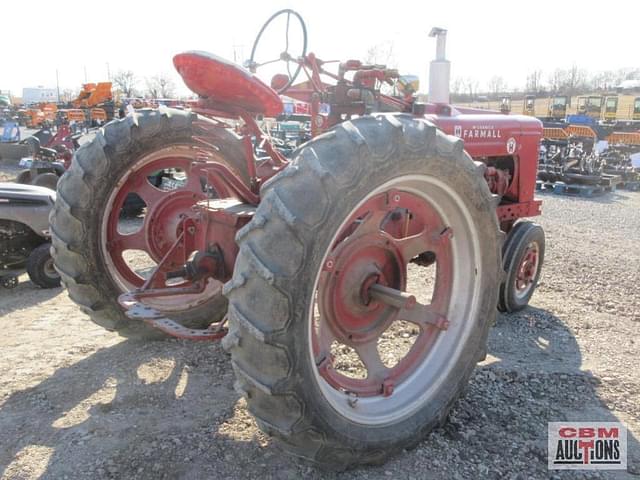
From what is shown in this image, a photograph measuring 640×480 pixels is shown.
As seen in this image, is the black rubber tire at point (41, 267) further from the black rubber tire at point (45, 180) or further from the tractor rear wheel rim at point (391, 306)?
the black rubber tire at point (45, 180)

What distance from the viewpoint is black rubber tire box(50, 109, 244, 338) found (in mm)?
3268

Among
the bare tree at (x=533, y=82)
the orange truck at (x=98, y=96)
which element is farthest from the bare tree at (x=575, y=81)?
the orange truck at (x=98, y=96)

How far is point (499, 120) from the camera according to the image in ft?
15.4

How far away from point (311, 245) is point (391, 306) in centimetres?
96

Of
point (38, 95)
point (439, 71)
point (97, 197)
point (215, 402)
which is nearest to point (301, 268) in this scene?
point (215, 402)

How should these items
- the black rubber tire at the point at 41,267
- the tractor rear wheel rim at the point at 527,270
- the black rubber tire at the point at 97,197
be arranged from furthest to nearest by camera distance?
the black rubber tire at the point at 41,267
the tractor rear wheel rim at the point at 527,270
the black rubber tire at the point at 97,197

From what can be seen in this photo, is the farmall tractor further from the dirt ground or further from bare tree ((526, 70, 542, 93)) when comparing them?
bare tree ((526, 70, 542, 93))

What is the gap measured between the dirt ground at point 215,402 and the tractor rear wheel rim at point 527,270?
22 cm

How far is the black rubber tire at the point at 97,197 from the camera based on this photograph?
10.7ft

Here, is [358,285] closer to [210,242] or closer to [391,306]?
[391,306]

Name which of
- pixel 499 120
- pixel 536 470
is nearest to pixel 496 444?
pixel 536 470

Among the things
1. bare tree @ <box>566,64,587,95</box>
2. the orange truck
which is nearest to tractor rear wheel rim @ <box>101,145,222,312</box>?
the orange truck

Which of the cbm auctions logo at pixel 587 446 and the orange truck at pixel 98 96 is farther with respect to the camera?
the orange truck at pixel 98 96

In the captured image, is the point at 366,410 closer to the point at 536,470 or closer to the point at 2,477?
the point at 536,470
